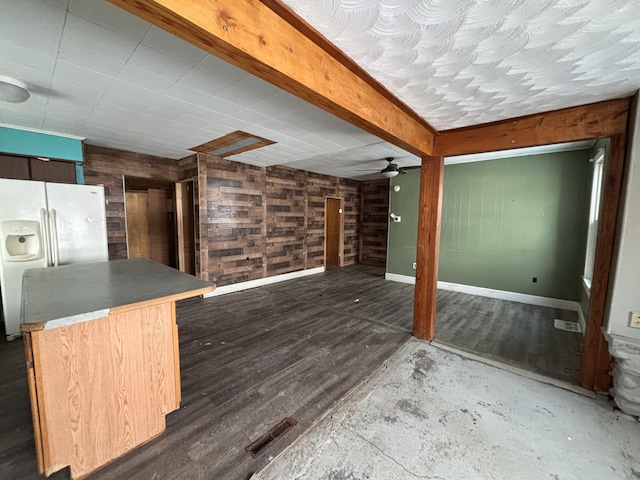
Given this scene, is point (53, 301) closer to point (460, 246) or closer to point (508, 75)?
point (508, 75)

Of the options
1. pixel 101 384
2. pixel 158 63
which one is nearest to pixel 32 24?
pixel 158 63

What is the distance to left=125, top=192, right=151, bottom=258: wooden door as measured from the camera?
5199mm

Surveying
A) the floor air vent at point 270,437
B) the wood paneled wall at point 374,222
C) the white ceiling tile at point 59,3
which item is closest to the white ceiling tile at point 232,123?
the white ceiling tile at point 59,3

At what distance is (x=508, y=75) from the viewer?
5.42ft

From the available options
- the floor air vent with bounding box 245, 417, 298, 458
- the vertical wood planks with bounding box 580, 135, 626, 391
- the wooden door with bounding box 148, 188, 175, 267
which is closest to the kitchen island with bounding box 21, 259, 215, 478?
the floor air vent with bounding box 245, 417, 298, 458

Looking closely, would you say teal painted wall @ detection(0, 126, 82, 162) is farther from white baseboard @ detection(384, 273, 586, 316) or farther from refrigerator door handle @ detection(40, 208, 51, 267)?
white baseboard @ detection(384, 273, 586, 316)

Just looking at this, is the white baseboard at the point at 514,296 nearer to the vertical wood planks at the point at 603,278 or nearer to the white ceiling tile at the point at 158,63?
the vertical wood planks at the point at 603,278

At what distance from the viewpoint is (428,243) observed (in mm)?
2943

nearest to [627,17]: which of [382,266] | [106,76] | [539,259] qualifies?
[106,76]

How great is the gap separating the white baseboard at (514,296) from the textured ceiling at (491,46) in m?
3.37

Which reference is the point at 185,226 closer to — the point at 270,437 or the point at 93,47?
the point at 93,47

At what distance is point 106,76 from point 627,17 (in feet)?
10.2

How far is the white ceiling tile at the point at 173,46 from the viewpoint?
1.41 metres

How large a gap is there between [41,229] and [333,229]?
5.60 metres
